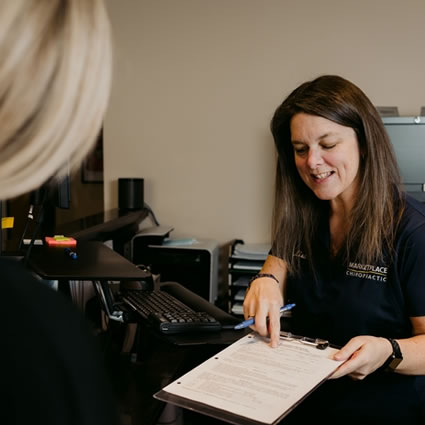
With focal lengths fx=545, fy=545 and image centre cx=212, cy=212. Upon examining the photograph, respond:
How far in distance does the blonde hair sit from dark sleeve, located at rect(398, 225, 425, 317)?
90 centimetres

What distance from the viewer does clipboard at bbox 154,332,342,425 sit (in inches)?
34.6

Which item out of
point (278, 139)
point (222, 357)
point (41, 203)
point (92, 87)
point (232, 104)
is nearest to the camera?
point (92, 87)

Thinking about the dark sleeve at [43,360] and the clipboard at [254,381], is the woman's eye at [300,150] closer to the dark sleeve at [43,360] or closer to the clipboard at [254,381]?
the clipboard at [254,381]

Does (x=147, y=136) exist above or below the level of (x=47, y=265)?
above

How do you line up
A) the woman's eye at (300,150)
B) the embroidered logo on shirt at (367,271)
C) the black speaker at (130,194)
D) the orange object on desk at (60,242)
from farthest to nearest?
the black speaker at (130,194)
the orange object on desk at (60,242)
the woman's eye at (300,150)
the embroidered logo on shirt at (367,271)

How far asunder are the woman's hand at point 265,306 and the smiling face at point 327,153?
0.89 ft

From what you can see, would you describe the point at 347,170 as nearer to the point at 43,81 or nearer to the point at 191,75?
the point at 43,81

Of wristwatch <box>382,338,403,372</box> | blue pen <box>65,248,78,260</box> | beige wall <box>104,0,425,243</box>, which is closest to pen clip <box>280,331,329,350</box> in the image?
wristwatch <box>382,338,403,372</box>

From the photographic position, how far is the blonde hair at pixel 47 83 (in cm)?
47

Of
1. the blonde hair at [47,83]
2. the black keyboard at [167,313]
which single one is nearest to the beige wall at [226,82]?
the black keyboard at [167,313]

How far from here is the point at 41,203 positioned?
4.60 ft

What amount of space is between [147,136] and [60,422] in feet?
9.60

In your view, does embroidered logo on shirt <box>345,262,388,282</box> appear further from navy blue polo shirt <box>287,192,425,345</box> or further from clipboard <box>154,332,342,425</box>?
clipboard <box>154,332,342,425</box>

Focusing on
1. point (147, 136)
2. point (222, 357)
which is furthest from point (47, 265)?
point (147, 136)
